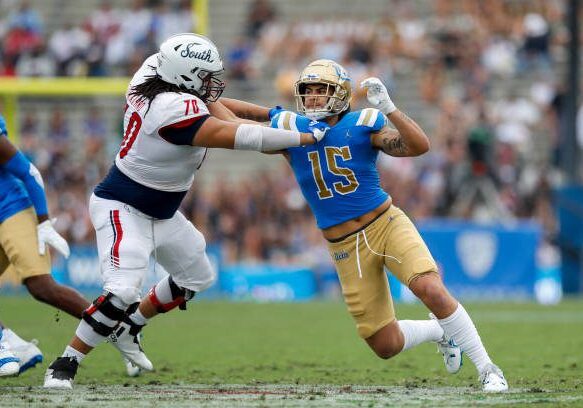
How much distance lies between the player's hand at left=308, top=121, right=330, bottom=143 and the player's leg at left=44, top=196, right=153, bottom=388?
3.91 feet

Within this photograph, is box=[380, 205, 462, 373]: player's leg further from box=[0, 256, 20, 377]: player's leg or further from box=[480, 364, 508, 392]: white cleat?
box=[0, 256, 20, 377]: player's leg

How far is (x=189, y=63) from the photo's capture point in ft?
22.7

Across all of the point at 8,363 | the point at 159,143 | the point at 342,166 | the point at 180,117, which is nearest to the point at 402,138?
the point at 342,166

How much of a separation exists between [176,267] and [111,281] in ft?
2.26

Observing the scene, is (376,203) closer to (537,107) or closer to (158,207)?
(158,207)

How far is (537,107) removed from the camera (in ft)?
61.8

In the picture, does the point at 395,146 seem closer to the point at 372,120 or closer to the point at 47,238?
the point at 372,120

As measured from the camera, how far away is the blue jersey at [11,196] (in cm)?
768

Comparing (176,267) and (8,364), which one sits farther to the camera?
(176,267)

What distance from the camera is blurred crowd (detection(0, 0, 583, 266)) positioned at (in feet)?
51.6

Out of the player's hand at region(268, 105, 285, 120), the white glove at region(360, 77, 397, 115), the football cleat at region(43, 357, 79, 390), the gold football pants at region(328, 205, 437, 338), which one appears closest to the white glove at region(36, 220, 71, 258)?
the football cleat at region(43, 357, 79, 390)

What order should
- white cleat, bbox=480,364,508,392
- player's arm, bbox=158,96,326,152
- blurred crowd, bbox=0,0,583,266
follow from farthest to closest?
blurred crowd, bbox=0,0,583,266 < player's arm, bbox=158,96,326,152 < white cleat, bbox=480,364,508,392

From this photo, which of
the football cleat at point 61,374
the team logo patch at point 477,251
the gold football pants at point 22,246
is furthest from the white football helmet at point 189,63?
the team logo patch at point 477,251

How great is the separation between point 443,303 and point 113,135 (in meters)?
12.7
